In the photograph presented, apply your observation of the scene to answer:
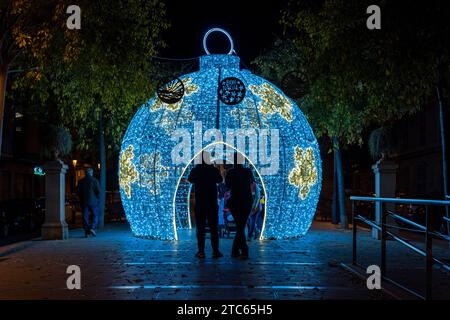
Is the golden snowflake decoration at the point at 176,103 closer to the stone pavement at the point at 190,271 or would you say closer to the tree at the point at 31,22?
the stone pavement at the point at 190,271

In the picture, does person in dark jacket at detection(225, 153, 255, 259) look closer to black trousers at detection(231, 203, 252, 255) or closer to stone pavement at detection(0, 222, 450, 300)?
black trousers at detection(231, 203, 252, 255)

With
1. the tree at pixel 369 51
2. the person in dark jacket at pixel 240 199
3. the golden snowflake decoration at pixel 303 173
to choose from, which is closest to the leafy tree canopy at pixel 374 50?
the tree at pixel 369 51

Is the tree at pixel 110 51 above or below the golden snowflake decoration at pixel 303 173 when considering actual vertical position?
above

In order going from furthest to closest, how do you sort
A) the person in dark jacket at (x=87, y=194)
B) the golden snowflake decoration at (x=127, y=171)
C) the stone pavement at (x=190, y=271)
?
the person in dark jacket at (x=87, y=194) < the golden snowflake decoration at (x=127, y=171) < the stone pavement at (x=190, y=271)

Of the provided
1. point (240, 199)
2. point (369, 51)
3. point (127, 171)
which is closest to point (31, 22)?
point (127, 171)

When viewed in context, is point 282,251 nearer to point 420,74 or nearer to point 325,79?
point 325,79

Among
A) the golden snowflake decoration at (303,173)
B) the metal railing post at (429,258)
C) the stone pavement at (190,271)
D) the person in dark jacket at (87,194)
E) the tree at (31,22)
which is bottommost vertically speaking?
the stone pavement at (190,271)

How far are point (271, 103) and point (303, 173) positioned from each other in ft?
5.86

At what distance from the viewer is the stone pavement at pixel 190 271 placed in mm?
6602

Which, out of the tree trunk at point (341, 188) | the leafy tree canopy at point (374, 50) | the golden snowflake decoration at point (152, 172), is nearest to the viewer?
the leafy tree canopy at point (374, 50)

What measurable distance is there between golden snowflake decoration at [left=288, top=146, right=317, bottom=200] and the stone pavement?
1.22 m

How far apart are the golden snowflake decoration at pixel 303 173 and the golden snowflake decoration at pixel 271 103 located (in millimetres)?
882

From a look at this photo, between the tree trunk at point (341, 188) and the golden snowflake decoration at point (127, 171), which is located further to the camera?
the tree trunk at point (341, 188)
